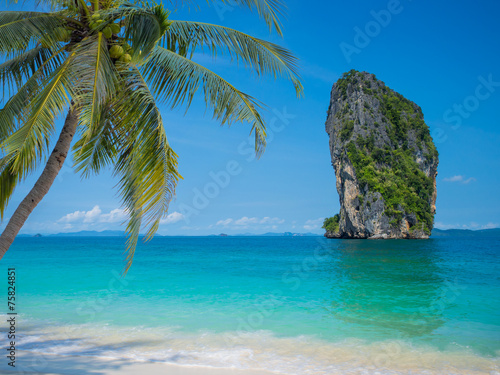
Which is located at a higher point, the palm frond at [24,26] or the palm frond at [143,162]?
the palm frond at [24,26]

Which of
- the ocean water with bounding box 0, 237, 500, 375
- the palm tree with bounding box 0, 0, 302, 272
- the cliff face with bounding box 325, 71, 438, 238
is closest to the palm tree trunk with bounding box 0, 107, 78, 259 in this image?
the palm tree with bounding box 0, 0, 302, 272

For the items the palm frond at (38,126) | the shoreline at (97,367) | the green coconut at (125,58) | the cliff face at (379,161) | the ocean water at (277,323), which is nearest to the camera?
the palm frond at (38,126)

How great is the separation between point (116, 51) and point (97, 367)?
4314 millimetres

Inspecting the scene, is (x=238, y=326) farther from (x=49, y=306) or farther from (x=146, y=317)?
(x=49, y=306)

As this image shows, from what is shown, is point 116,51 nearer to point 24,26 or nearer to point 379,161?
point 24,26

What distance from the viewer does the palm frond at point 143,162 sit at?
427 centimetres

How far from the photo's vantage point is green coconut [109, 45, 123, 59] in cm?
461

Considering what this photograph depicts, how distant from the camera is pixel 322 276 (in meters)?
17.8

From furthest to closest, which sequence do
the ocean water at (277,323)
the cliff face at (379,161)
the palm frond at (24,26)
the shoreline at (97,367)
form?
the cliff face at (379,161)
the ocean water at (277,323)
the shoreline at (97,367)
the palm frond at (24,26)

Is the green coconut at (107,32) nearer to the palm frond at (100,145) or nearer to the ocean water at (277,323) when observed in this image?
the palm frond at (100,145)

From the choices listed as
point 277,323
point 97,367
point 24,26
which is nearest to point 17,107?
point 24,26

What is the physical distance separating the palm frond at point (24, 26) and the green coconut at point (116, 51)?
805mm

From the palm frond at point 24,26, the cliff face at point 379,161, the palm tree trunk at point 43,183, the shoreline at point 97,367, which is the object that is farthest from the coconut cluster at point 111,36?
the cliff face at point 379,161

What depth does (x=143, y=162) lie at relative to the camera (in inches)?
173
